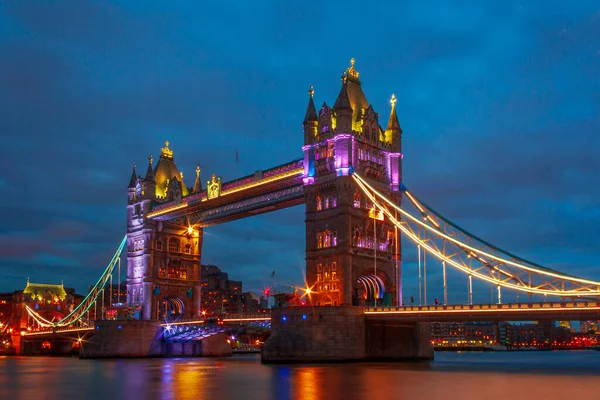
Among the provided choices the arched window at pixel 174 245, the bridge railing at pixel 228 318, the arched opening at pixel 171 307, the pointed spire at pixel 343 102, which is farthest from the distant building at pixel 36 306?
the pointed spire at pixel 343 102

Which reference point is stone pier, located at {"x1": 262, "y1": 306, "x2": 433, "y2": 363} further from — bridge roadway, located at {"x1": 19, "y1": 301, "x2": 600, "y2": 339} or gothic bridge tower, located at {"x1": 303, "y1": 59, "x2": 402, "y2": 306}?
gothic bridge tower, located at {"x1": 303, "y1": 59, "x2": 402, "y2": 306}

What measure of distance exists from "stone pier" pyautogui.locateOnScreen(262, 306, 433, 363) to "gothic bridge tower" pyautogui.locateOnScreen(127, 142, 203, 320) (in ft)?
122

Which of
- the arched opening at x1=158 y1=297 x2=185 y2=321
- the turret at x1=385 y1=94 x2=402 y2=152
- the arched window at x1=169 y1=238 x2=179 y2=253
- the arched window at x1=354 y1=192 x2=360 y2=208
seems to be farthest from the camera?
the arched opening at x1=158 y1=297 x2=185 y2=321

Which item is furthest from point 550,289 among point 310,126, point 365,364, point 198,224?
point 198,224

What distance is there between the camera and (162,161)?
112 metres

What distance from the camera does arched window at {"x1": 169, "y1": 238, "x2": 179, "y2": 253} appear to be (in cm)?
10700

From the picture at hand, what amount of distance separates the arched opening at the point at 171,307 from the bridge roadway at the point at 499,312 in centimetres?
4711

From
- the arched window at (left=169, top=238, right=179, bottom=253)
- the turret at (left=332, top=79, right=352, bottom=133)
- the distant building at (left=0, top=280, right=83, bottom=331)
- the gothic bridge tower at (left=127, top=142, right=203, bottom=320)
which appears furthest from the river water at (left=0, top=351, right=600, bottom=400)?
the distant building at (left=0, top=280, right=83, bottom=331)

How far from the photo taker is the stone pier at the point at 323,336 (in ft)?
217

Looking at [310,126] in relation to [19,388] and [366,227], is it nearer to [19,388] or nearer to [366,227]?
[366,227]

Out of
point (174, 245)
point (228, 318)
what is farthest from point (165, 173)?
point (228, 318)

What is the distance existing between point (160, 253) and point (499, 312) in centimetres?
5773

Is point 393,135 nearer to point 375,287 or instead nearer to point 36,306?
point 375,287

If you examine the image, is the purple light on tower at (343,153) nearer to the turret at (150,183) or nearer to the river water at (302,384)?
the river water at (302,384)
